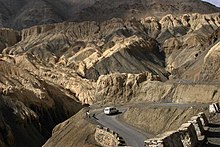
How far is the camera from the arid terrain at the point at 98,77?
48.8m

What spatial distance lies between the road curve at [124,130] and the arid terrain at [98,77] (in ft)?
3.94

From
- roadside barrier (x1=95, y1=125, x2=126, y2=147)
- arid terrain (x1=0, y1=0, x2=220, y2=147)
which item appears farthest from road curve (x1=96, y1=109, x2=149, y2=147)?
arid terrain (x1=0, y1=0, x2=220, y2=147)

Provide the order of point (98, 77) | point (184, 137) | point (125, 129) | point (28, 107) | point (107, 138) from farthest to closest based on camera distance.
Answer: point (98, 77)
point (28, 107)
point (125, 129)
point (107, 138)
point (184, 137)

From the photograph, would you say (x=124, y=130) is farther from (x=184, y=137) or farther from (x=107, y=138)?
(x=184, y=137)

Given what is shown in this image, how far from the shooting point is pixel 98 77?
4461 inches

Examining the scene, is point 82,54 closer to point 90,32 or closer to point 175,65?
point 175,65

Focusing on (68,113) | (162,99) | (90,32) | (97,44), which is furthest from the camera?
(90,32)

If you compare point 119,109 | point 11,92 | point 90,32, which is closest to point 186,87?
point 119,109

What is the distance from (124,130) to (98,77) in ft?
234

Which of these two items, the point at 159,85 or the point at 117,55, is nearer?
the point at 159,85

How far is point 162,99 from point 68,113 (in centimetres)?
3335

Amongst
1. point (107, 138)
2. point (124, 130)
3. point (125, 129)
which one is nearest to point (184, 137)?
point (107, 138)

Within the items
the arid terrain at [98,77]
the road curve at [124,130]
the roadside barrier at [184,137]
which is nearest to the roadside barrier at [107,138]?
the road curve at [124,130]

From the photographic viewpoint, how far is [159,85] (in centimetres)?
5681
